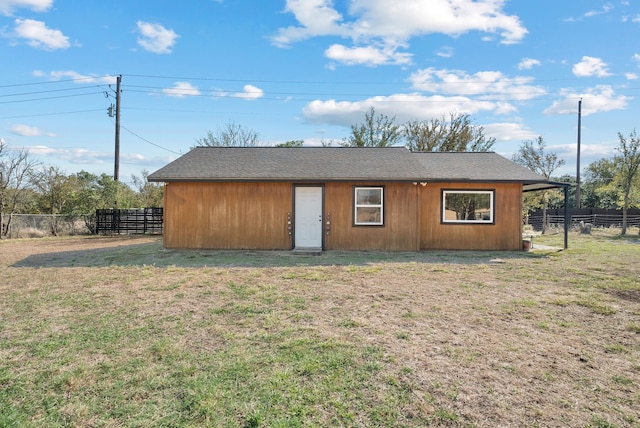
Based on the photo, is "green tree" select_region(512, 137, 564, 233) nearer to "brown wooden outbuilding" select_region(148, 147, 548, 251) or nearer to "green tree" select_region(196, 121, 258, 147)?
"brown wooden outbuilding" select_region(148, 147, 548, 251)

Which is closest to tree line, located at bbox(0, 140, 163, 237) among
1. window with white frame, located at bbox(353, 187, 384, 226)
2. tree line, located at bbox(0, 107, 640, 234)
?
tree line, located at bbox(0, 107, 640, 234)

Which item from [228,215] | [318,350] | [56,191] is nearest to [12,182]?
[56,191]

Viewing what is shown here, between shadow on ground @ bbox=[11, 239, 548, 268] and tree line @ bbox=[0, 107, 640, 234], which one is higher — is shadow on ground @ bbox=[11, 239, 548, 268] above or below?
below

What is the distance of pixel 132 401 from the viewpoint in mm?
2656

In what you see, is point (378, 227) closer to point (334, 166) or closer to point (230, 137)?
point (334, 166)

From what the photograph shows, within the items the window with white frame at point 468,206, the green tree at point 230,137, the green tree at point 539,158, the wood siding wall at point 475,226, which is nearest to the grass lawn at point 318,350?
the wood siding wall at point 475,226

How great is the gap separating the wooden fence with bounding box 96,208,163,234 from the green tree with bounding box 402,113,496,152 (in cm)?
1730

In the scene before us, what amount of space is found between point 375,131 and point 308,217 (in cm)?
1700

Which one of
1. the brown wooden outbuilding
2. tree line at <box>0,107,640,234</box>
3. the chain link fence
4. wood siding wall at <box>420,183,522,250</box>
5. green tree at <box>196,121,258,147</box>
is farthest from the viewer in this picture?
green tree at <box>196,121,258,147</box>

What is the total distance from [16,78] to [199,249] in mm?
19192

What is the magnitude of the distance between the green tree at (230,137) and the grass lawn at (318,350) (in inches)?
905

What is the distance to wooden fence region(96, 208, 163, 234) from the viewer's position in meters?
17.8

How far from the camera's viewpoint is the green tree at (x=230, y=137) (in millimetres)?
29125

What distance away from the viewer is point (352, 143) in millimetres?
26859
